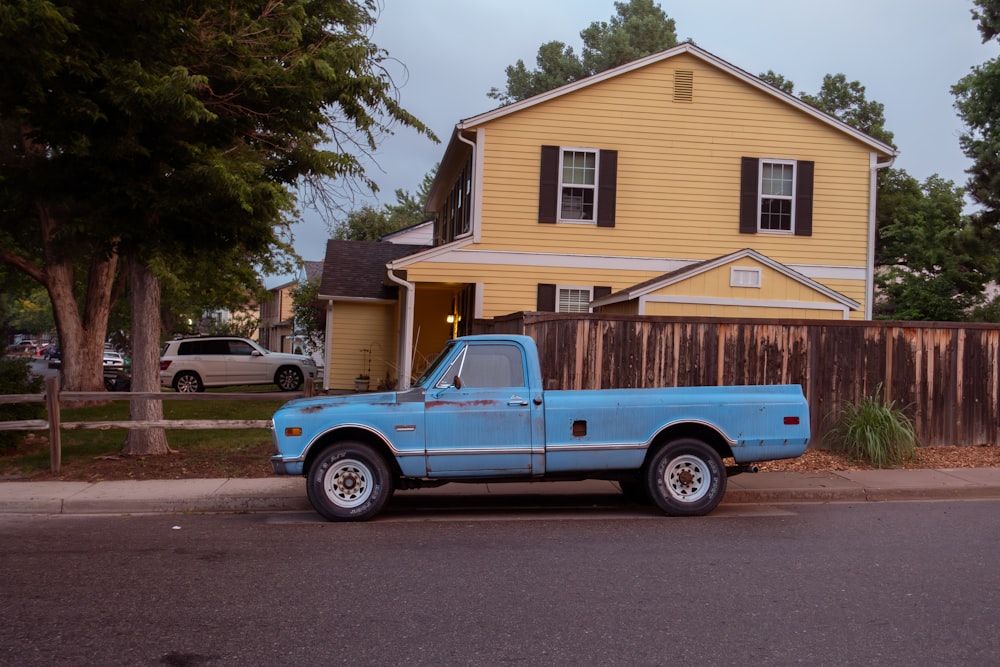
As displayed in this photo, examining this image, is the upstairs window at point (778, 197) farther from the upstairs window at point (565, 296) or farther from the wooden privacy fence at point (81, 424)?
the wooden privacy fence at point (81, 424)

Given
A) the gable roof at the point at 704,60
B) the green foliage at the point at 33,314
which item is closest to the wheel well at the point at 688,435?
the gable roof at the point at 704,60

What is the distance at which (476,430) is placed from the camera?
853 centimetres

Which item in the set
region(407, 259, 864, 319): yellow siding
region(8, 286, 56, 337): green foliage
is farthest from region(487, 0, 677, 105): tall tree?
region(8, 286, 56, 337): green foliage

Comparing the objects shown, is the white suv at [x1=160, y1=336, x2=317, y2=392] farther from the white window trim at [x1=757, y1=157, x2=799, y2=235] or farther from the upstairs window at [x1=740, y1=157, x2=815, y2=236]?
the white window trim at [x1=757, y1=157, x2=799, y2=235]

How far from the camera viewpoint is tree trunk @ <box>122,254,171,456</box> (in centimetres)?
1193

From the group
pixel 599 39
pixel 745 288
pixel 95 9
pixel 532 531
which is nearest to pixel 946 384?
pixel 745 288

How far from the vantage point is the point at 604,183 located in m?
18.1

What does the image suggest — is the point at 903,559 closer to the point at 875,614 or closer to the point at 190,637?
the point at 875,614

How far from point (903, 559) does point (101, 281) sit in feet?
64.1

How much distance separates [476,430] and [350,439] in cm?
124

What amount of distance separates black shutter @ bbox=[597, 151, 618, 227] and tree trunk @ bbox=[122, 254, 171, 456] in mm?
9284

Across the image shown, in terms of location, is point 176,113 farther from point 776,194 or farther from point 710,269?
point 776,194

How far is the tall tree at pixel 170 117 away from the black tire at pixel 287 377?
13.0 metres

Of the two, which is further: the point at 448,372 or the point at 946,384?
the point at 946,384
